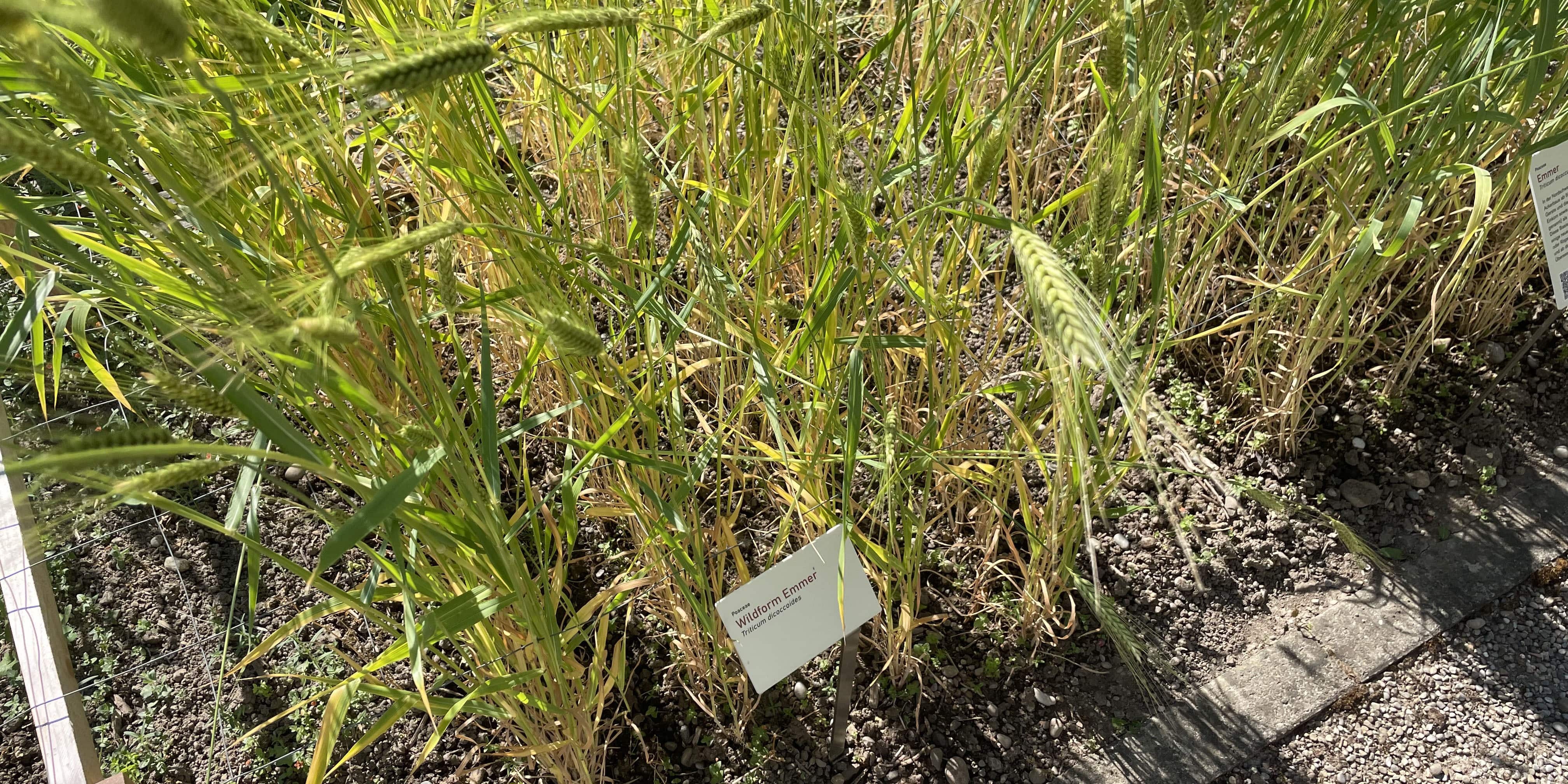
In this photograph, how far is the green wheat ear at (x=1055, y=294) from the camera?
2.10 ft

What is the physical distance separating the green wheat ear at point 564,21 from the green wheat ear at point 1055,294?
35 cm

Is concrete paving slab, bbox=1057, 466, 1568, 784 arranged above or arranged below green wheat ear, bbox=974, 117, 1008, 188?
below

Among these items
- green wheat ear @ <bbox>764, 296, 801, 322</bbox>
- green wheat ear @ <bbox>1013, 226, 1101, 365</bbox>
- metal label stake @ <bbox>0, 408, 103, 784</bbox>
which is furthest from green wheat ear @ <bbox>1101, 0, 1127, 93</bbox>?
metal label stake @ <bbox>0, 408, 103, 784</bbox>

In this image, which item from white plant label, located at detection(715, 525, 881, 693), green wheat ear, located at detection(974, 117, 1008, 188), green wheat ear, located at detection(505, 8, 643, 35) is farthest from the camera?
white plant label, located at detection(715, 525, 881, 693)

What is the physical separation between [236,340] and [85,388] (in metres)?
1.33

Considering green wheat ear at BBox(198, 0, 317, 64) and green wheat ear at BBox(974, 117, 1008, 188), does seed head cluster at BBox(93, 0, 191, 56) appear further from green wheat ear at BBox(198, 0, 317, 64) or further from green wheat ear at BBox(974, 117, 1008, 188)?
green wheat ear at BBox(974, 117, 1008, 188)

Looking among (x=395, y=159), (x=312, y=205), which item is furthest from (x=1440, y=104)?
(x=395, y=159)

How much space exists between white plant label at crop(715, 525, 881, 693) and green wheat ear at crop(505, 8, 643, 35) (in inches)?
22.3

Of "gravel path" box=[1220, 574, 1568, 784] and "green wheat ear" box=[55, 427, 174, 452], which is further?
"gravel path" box=[1220, 574, 1568, 784]

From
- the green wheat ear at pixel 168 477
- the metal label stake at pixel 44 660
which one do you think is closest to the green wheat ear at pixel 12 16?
the green wheat ear at pixel 168 477

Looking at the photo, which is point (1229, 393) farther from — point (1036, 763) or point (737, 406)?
point (737, 406)

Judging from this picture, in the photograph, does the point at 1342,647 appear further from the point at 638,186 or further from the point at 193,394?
the point at 193,394

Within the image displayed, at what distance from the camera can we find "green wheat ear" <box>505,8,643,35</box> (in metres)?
0.67

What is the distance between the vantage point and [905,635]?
1286 mm
